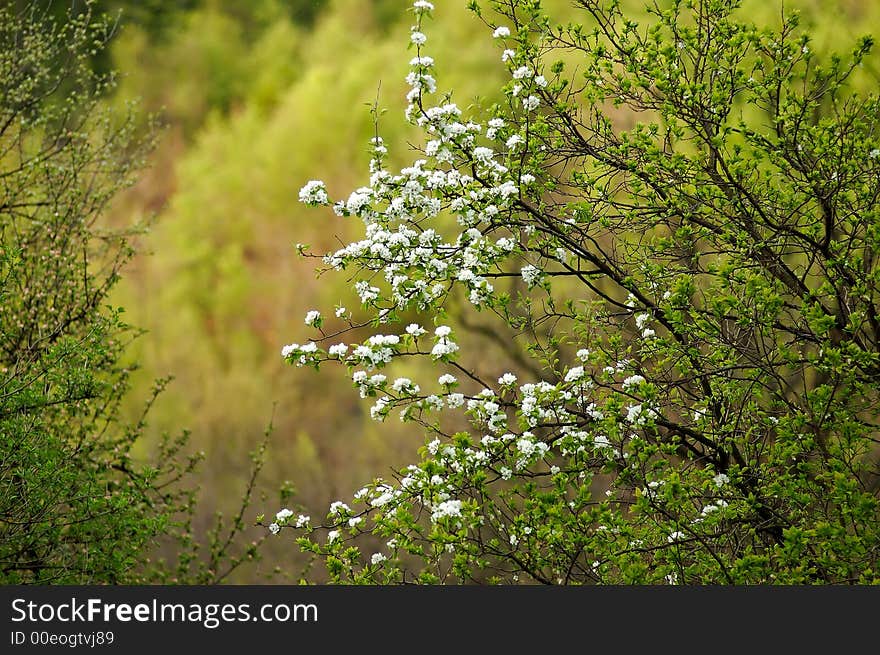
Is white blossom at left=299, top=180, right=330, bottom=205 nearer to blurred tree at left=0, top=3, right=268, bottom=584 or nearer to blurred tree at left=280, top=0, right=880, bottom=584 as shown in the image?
blurred tree at left=280, top=0, right=880, bottom=584

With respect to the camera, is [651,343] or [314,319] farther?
[314,319]

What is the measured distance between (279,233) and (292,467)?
6.13 feet

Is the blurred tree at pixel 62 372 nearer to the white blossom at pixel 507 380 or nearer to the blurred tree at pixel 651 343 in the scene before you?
the blurred tree at pixel 651 343

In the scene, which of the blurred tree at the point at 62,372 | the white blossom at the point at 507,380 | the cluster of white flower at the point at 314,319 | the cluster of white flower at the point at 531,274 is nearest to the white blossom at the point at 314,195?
the cluster of white flower at the point at 314,319

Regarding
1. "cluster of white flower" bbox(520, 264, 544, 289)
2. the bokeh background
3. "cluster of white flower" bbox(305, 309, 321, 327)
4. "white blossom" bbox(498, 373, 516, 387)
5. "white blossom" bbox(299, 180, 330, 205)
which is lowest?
"white blossom" bbox(498, 373, 516, 387)

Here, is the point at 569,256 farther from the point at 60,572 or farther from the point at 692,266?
the point at 60,572

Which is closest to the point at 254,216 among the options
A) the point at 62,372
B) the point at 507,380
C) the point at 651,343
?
the point at 62,372

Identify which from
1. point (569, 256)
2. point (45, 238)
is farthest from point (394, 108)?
point (569, 256)

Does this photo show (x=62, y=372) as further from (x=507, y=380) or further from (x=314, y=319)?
(x=507, y=380)

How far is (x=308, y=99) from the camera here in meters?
8.12

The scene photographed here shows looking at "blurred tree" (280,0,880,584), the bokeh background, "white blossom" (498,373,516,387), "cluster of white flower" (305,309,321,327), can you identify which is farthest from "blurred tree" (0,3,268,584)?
"white blossom" (498,373,516,387)

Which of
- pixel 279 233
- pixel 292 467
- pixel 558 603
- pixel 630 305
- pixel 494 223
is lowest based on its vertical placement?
pixel 558 603

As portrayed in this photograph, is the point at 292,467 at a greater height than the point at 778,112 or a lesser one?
greater

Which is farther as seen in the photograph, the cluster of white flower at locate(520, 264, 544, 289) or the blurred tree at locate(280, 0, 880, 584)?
the cluster of white flower at locate(520, 264, 544, 289)
